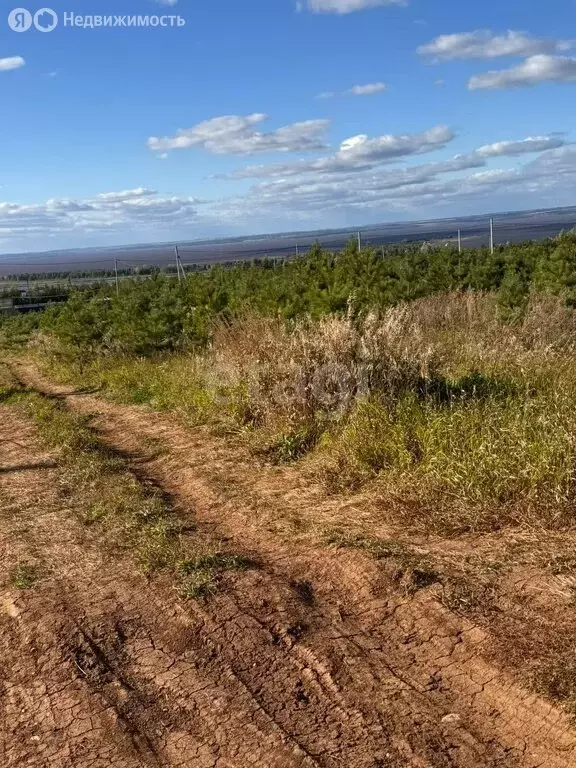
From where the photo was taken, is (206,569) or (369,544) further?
(369,544)

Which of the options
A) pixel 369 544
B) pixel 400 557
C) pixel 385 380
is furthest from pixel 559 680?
pixel 385 380

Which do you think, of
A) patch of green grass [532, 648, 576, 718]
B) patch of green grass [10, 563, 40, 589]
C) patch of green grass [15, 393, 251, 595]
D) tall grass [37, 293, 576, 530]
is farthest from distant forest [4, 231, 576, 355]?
patch of green grass [532, 648, 576, 718]

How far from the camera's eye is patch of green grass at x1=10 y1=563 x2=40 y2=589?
4434 mm

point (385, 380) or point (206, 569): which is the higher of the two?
point (385, 380)

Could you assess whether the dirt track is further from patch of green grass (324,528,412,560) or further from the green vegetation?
the green vegetation

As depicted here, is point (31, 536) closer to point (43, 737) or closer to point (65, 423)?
point (43, 737)

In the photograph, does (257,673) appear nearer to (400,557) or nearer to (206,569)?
(206,569)

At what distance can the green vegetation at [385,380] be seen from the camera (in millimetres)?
4875

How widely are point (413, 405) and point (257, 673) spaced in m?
3.40

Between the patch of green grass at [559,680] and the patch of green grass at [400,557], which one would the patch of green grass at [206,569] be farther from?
the patch of green grass at [559,680]

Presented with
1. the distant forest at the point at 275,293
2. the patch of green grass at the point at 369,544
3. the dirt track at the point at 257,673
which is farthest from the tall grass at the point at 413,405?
the distant forest at the point at 275,293

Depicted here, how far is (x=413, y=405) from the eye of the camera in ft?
21.0

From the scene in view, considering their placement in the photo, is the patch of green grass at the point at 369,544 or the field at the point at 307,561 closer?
the field at the point at 307,561

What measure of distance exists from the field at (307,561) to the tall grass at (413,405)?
0.07ft
